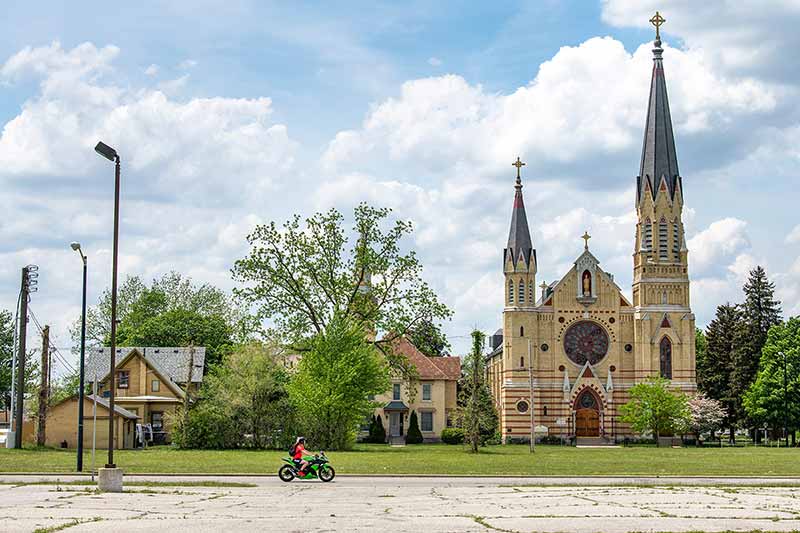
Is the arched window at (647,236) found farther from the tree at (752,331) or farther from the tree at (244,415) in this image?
the tree at (244,415)

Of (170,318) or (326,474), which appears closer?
(326,474)

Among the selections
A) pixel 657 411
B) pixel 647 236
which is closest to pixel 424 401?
pixel 657 411

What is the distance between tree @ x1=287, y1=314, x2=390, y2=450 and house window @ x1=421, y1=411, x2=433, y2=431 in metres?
34.6

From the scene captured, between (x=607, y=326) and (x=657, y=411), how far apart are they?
32.6 ft

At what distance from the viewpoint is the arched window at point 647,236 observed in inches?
3533

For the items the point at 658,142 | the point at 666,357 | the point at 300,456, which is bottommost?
the point at 300,456

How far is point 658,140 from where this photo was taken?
9038cm

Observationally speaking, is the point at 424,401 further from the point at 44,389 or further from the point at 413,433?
the point at 44,389

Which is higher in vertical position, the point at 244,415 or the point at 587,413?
the point at 244,415

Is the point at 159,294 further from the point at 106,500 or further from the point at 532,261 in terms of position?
the point at 106,500

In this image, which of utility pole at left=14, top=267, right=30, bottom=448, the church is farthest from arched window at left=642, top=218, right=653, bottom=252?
utility pole at left=14, top=267, right=30, bottom=448

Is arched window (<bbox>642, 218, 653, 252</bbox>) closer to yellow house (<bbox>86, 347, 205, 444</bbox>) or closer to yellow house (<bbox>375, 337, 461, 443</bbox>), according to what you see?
yellow house (<bbox>375, 337, 461, 443</bbox>)

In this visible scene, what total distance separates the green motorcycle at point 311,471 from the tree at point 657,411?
56.2m

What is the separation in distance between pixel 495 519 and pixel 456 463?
928 inches
